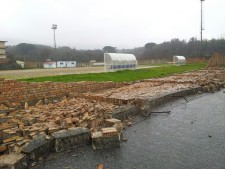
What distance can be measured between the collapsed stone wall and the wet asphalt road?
11.8 feet

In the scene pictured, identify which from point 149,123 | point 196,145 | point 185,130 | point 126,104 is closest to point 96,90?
point 126,104

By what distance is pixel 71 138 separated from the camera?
4723 mm

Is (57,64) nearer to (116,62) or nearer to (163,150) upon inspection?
(116,62)

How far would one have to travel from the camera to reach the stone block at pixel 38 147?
4172mm

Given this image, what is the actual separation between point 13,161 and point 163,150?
8.55ft

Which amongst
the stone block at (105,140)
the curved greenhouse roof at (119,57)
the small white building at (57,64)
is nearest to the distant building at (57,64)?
the small white building at (57,64)

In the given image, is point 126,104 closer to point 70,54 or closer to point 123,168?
point 123,168

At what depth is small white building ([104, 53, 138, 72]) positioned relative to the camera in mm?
21812

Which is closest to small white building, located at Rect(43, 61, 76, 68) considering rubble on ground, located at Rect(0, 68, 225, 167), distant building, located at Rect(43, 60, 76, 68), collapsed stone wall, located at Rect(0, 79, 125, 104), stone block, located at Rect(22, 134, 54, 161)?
distant building, located at Rect(43, 60, 76, 68)

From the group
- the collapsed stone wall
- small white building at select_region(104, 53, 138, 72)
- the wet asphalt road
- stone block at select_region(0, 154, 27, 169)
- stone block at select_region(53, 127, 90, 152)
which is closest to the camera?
stone block at select_region(0, 154, 27, 169)

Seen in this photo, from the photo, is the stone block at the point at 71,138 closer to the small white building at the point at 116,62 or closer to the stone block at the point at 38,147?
the stone block at the point at 38,147

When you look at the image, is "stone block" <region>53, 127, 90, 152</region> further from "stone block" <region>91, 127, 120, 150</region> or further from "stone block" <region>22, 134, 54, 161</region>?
"stone block" <region>91, 127, 120, 150</region>

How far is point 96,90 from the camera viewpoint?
10672 mm

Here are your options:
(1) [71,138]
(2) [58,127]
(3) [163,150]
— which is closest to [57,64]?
(2) [58,127]
